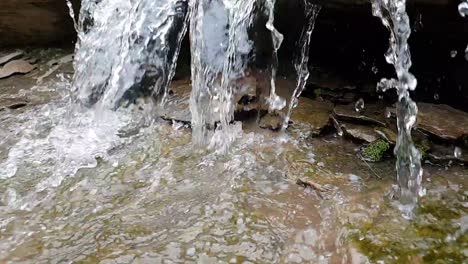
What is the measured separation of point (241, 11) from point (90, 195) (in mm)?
1616

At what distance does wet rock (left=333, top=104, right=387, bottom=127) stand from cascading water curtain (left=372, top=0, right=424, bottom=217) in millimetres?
146

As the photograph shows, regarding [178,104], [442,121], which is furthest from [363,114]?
[178,104]

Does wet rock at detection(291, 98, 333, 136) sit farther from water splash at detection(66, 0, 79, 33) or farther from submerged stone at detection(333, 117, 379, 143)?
water splash at detection(66, 0, 79, 33)

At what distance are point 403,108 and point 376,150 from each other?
304mm

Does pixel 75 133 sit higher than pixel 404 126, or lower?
lower

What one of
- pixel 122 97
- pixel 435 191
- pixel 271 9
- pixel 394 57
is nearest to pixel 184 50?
pixel 122 97

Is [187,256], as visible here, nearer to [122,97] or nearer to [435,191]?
[435,191]

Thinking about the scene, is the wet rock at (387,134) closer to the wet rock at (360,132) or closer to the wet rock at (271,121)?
the wet rock at (360,132)

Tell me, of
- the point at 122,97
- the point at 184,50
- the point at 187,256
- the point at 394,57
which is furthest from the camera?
the point at 184,50

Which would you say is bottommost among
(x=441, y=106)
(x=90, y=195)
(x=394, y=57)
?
(x=90, y=195)

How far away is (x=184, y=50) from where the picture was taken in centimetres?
425

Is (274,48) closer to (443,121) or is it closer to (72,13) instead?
(443,121)

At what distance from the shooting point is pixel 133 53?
156 inches

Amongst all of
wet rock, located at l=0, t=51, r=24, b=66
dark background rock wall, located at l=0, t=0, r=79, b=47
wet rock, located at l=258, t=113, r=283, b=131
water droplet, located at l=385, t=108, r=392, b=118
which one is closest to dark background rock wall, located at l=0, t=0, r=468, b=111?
water droplet, located at l=385, t=108, r=392, b=118
